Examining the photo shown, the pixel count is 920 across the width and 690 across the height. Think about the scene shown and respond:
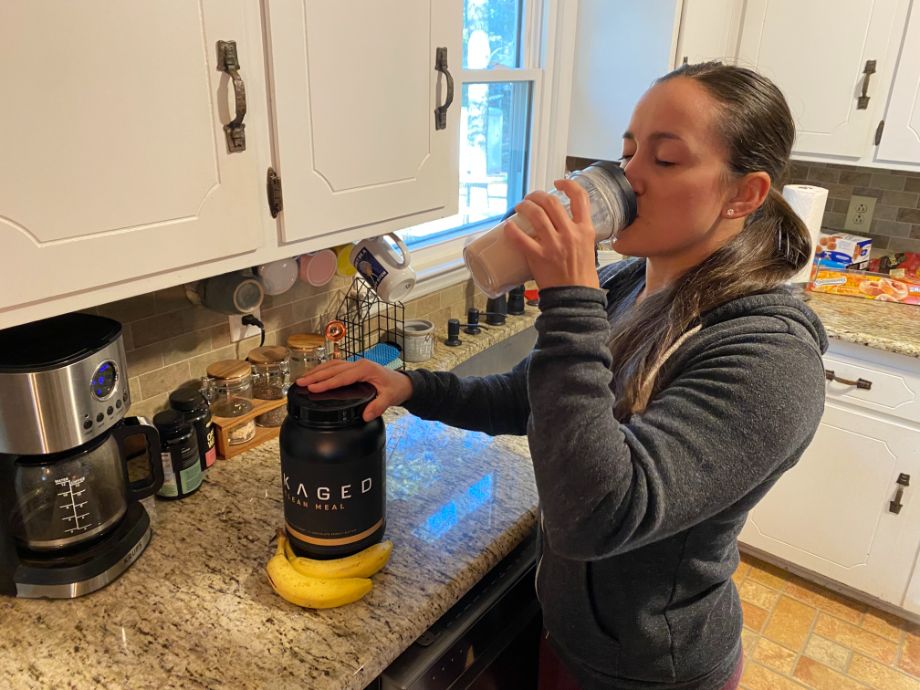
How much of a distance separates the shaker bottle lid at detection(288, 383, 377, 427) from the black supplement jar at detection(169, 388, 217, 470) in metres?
0.33

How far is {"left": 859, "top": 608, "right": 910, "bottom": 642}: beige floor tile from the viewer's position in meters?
2.14

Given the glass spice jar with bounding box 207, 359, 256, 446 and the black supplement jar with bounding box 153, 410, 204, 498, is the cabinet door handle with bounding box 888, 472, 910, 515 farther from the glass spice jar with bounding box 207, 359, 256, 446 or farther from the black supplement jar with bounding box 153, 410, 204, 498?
the black supplement jar with bounding box 153, 410, 204, 498

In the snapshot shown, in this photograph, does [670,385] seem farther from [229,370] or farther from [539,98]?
[539,98]

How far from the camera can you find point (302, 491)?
91 centimetres

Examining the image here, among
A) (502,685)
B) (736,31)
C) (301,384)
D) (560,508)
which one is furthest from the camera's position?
(736,31)

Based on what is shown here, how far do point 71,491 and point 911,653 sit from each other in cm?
236

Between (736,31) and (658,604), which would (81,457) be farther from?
(736,31)

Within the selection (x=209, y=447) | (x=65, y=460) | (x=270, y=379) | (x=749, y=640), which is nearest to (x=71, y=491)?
(x=65, y=460)

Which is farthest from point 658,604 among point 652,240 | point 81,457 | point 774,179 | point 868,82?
point 868,82

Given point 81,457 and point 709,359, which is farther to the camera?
point 81,457

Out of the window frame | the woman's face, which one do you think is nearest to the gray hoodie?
the woman's face

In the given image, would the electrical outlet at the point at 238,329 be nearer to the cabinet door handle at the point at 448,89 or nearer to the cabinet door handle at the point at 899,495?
the cabinet door handle at the point at 448,89

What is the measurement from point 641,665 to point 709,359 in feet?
1.46

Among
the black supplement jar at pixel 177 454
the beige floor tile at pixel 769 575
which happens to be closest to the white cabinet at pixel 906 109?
the beige floor tile at pixel 769 575
